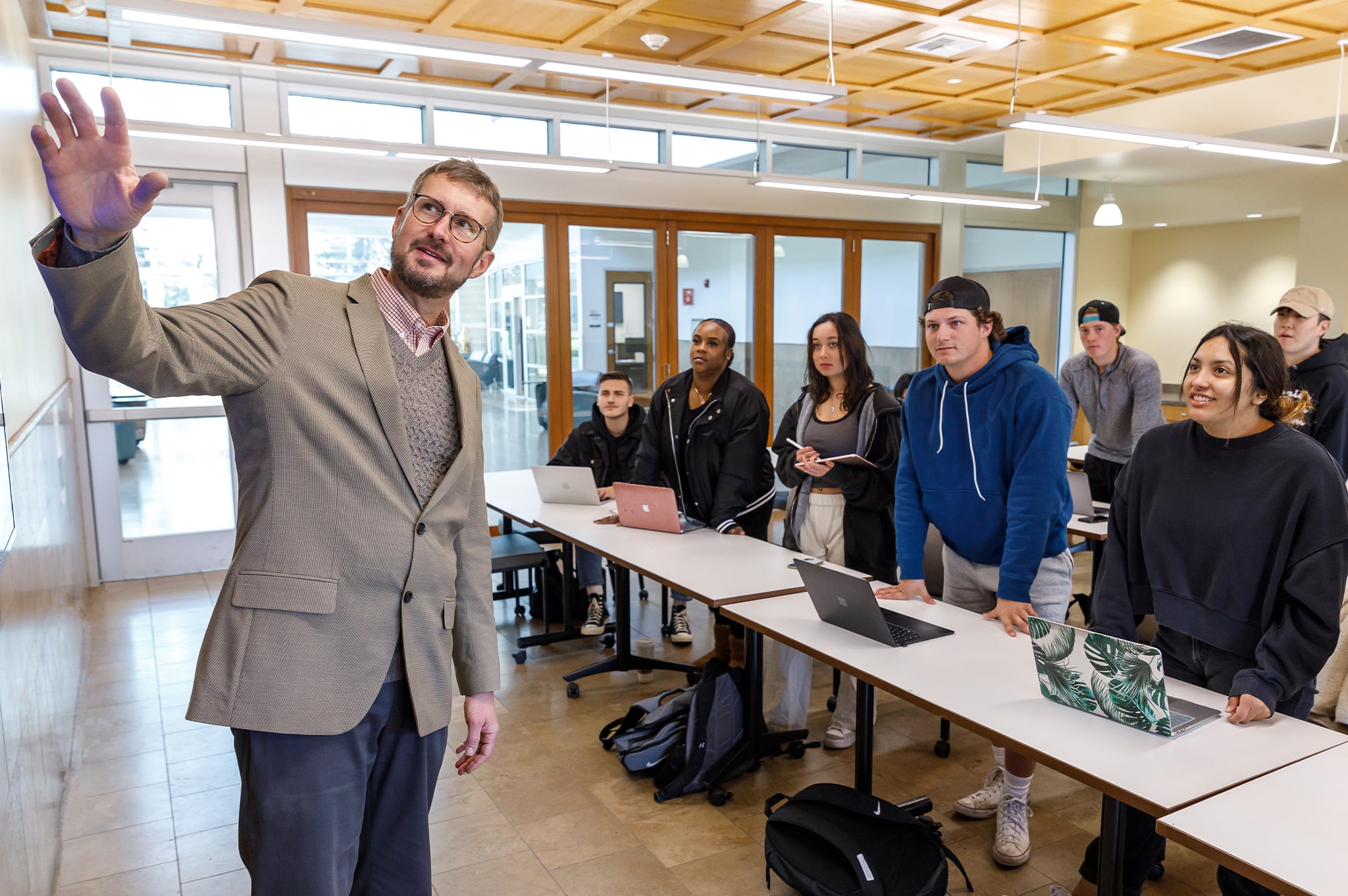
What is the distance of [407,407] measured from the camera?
163 centimetres

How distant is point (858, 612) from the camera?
2.56 m

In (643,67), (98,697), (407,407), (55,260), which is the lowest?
(98,697)

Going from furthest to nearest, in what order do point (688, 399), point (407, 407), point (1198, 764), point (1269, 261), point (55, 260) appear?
point (1269, 261) → point (688, 399) → point (1198, 764) → point (407, 407) → point (55, 260)

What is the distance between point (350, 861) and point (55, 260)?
3.50 ft

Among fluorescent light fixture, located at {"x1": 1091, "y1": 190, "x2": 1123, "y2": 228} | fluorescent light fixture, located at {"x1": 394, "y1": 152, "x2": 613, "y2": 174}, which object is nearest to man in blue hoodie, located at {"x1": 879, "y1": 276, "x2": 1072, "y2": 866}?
fluorescent light fixture, located at {"x1": 394, "y1": 152, "x2": 613, "y2": 174}

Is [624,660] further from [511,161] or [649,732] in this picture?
[511,161]

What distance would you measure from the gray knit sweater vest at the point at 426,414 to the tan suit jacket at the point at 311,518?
0.12 ft

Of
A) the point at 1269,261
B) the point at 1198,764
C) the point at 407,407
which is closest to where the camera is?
the point at 407,407

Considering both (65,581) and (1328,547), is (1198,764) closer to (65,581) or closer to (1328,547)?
(1328,547)

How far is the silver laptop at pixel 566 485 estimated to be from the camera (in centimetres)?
461

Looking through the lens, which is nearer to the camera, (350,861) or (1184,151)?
(350,861)

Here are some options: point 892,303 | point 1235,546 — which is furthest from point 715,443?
point 892,303

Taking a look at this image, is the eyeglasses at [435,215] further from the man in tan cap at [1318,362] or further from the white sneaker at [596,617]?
the man in tan cap at [1318,362]

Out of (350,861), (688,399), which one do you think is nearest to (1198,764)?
(350,861)
